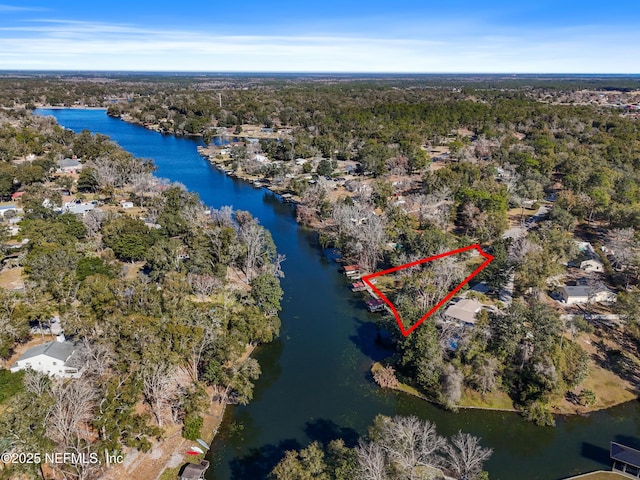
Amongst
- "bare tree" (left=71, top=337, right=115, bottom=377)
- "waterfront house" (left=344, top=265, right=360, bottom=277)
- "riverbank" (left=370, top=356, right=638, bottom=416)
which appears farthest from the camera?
"waterfront house" (left=344, top=265, right=360, bottom=277)

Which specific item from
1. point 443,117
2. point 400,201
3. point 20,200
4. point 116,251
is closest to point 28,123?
point 20,200

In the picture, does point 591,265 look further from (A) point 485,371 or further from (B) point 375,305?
(A) point 485,371

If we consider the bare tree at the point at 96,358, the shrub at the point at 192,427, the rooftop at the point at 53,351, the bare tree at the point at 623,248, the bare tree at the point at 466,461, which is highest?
the bare tree at the point at 623,248

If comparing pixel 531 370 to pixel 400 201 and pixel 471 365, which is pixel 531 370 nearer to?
pixel 471 365

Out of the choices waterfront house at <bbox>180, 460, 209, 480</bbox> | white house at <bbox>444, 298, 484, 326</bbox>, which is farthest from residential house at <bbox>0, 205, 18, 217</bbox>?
white house at <bbox>444, 298, 484, 326</bbox>

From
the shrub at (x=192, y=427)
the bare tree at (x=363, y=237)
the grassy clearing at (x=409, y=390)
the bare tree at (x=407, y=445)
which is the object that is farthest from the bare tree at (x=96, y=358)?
the bare tree at (x=363, y=237)

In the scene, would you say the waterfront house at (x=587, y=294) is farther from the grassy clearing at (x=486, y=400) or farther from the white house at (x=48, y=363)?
the white house at (x=48, y=363)

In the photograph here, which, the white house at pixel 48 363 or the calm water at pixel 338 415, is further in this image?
the white house at pixel 48 363

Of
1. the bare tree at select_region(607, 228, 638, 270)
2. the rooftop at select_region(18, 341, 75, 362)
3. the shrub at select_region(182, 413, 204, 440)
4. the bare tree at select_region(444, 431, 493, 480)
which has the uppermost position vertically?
the bare tree at select_region(607, 228, 638, 270)

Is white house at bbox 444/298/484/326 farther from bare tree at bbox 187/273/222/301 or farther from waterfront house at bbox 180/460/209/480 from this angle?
waterfront house at bbox 180/460/209/480
